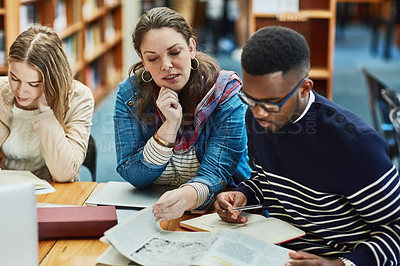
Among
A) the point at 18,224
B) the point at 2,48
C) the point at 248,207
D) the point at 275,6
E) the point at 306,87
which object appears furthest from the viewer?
the point at 275,6

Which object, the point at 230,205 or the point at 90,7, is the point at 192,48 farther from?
the point at 90,7

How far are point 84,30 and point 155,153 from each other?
337 centimetres

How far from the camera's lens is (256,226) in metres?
1.47

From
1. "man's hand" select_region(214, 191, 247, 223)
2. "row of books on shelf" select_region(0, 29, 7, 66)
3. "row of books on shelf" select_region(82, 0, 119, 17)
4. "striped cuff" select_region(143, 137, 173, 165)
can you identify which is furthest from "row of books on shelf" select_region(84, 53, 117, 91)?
"man's hand" select_region(214, 191, 247, 223)

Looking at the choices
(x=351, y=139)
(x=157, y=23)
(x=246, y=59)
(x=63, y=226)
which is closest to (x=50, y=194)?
(x=63, y=226)

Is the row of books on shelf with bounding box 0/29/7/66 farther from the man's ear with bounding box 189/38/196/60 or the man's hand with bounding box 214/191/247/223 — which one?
the man's hand with bounding box 214/191/247/223

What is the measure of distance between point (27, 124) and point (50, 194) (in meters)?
0.41

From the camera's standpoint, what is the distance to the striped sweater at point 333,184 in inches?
48.9

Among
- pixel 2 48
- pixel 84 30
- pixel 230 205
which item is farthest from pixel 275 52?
pixel 84 30

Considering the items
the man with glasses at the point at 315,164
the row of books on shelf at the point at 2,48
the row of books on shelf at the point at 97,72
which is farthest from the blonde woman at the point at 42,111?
the row of books on shelf at the point at 97,72

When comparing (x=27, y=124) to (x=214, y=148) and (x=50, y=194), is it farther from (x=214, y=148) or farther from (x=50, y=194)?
(x=214, y=148)

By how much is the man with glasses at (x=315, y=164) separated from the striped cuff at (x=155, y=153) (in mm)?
287

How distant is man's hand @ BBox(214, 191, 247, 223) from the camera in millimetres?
1493

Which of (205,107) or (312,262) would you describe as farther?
(205,107)
